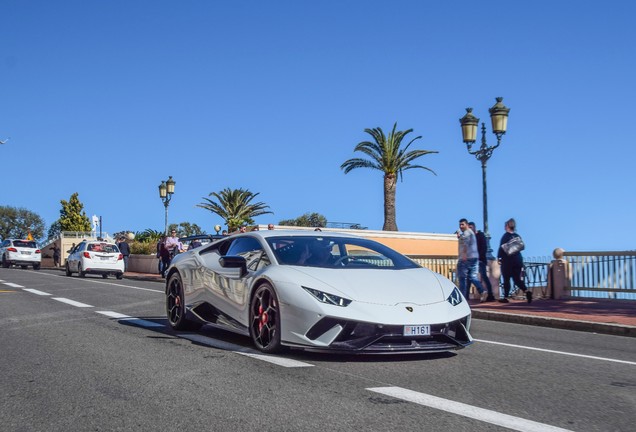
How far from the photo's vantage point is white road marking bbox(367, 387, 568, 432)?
4.14 metres

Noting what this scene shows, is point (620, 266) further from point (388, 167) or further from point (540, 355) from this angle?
point (388, 167)

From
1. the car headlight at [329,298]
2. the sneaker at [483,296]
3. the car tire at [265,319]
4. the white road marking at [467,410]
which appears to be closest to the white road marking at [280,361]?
the car tire at [265,319]

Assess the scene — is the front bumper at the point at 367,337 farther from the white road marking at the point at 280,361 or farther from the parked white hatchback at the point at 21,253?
the parked white hatchback at the point at 21,253

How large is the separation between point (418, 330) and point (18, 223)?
13080 centimetres

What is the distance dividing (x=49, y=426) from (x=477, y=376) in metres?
3.24

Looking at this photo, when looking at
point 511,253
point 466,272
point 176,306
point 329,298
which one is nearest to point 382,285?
point 329,298

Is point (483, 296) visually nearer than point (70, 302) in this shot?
No

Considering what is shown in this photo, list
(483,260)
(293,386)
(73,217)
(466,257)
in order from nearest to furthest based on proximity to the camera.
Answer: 1. (293,386)
2. (466,257)
3. (483,260)
4. (73,217)

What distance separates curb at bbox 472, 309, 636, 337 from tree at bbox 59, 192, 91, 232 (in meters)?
92.9

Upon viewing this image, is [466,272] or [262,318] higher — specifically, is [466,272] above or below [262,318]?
above

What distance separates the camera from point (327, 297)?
6.43m

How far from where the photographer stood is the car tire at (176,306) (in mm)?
9039

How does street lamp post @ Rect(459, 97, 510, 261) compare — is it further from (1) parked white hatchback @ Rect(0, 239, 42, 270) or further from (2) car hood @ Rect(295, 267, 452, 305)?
(1) parked white hatchback @ Rect(0, 239, 42, 270)

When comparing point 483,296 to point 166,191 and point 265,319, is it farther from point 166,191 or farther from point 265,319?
point 166,191
